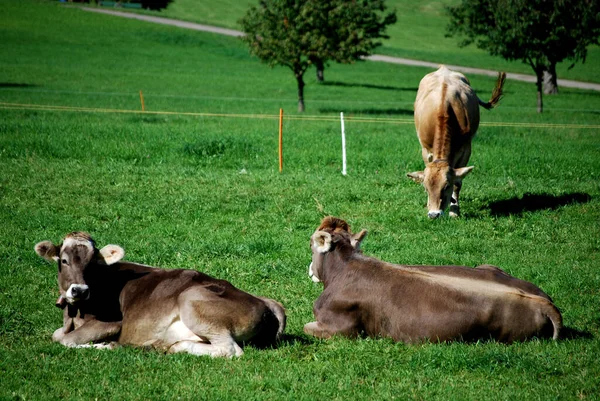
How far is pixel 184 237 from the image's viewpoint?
12375 mm

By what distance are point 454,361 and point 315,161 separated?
12930 mm

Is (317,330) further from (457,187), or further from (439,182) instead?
(457,187)

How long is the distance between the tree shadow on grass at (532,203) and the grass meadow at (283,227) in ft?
0.21

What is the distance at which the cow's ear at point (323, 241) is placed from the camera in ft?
27.9

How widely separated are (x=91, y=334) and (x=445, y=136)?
9580mm

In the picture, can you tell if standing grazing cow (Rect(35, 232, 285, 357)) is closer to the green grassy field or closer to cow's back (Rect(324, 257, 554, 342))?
cow's back (Rect(324, 257, 554, 342))

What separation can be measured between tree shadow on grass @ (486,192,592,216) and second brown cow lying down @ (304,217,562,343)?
6889 mm

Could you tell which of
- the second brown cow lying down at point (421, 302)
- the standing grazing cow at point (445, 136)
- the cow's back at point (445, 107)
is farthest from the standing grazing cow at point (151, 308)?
the cow's back at point (445, 107)

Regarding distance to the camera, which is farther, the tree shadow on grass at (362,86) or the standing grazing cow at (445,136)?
the tree shadow on grass at (362,86)

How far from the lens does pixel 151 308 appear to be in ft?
24.8

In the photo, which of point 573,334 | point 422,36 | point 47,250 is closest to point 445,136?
point 573,334

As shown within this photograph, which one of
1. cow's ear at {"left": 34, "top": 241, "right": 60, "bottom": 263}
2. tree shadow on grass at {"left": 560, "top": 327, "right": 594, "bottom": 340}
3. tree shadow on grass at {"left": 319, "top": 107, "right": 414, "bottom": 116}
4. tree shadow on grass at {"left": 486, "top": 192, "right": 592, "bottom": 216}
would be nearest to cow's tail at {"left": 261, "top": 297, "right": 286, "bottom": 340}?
cow's ear at {"left": 34, "top": 241, "right": 60, "bottom": 263}

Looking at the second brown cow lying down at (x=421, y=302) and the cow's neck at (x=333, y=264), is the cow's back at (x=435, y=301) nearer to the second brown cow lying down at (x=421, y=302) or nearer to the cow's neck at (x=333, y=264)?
the second brown cow lying down at (x=421, y=302)

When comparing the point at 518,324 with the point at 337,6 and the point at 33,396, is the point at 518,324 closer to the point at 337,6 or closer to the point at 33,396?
the point at 33,396
